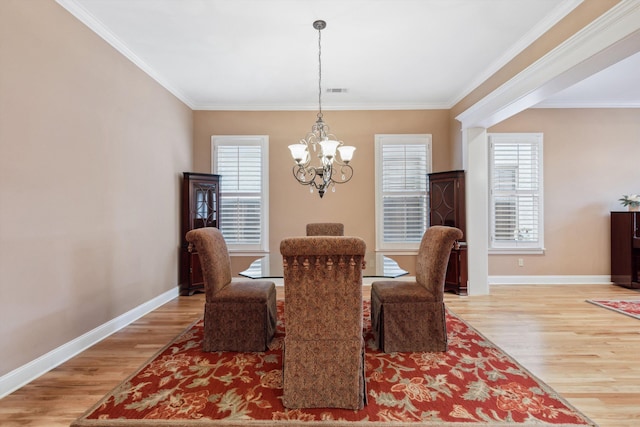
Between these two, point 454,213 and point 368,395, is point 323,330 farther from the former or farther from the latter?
point 454,213

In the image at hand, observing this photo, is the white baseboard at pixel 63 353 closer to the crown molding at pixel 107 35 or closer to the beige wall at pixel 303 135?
the beige wall at pixel 303 135

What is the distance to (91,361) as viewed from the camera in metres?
2.46

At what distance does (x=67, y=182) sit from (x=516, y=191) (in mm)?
5747

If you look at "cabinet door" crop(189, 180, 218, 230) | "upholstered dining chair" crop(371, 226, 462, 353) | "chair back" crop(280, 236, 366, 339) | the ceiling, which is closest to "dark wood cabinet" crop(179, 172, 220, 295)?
"cabinet door" crop(189, 180, 218, 230)

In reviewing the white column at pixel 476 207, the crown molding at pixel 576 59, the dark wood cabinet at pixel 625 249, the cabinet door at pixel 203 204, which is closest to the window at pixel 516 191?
the white column at pixel 476 207

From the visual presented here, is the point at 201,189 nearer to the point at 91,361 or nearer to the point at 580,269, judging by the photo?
the point at 91,361

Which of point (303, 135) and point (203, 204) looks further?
point (303, 135)

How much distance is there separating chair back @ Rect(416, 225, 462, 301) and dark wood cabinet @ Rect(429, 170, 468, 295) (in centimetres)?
184

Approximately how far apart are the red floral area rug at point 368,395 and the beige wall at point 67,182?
87 cm

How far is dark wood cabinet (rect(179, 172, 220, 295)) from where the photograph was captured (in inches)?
175

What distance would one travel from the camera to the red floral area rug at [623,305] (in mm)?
3534

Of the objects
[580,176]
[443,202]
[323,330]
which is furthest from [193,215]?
[580,176]

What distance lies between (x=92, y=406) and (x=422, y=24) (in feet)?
12.8

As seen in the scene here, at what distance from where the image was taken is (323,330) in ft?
5.82
